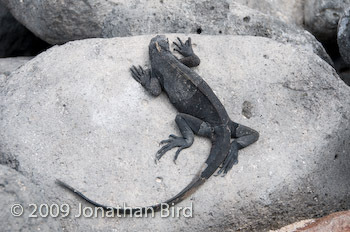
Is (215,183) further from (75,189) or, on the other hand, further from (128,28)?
(128,28)

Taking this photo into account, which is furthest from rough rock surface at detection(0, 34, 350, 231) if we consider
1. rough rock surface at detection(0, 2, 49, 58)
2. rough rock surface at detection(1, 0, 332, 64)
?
rough rock surface at detection(0, 2, 49, 58)

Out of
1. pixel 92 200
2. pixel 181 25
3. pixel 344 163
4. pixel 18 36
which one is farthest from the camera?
pixel 18 36

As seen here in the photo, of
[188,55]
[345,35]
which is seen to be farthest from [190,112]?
[345,35]

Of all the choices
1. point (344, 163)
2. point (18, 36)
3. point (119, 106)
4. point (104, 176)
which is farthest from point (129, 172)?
point (18, 36)

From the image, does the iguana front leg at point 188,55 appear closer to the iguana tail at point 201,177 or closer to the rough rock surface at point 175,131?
the rough rock surface at point 175,131

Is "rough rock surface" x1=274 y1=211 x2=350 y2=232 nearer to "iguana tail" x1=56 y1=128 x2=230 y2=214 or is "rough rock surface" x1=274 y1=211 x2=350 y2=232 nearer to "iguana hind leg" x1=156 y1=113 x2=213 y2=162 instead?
"iguana tail" x1=56 y1=128 x2=230 y2=214

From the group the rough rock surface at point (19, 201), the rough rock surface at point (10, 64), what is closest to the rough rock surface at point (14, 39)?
the rough rock surface at point (10, 64)

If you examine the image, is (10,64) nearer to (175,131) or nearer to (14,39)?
(14,39)
